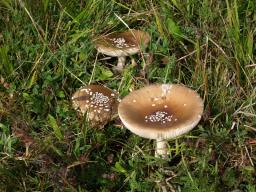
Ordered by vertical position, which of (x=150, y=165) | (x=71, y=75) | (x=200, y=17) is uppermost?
(x=200, y=17)

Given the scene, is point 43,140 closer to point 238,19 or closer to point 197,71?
point 197,71

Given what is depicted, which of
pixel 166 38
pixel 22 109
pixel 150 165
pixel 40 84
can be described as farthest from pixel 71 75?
pixel 150 165

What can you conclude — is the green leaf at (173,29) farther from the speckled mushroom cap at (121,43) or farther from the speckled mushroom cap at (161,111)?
the speckled mushroom cap at (161,111)

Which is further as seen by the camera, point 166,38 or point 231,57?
point 166,38

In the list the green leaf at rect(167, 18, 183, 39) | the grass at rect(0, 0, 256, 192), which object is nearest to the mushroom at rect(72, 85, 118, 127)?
the grass at rect(0, 0, 256, 192)

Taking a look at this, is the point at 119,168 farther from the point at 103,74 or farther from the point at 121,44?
the point at 121,44
